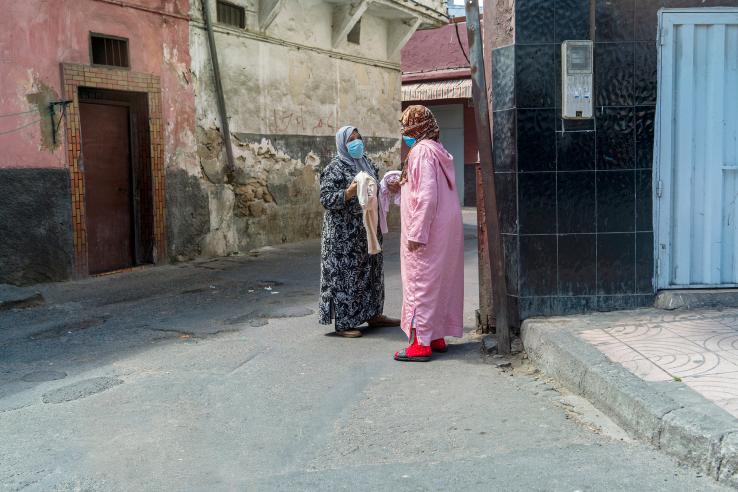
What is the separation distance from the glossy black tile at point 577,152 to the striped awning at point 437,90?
632 inches

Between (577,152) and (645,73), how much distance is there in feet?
2.44

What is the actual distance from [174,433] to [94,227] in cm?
701

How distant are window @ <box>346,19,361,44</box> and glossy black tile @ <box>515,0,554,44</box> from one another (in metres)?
10.4

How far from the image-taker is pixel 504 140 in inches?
222

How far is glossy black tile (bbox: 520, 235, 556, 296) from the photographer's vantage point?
18.4 ft

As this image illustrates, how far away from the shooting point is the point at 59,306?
8.04m

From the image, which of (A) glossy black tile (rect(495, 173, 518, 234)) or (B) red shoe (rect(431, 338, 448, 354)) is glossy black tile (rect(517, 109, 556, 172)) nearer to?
(A) glossy black tile (rect(495, 173, 518, 234))

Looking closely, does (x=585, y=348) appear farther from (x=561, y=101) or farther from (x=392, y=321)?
(x=392, y=321)

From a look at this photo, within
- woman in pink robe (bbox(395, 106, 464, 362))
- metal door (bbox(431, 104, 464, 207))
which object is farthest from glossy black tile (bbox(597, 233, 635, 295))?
metal door (bbox(431, 104, 464, 207))

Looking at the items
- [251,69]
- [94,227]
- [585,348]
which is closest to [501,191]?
[585,348]

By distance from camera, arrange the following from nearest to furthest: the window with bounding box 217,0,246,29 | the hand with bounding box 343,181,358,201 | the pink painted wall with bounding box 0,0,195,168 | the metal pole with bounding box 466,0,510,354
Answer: the metal pole with bounding box 466,0,510,354
the hand with bounding box 343,181,358,201
the pink painted wall with bounding box 0,0,195,168
the window with bounding box 217,0,246,29

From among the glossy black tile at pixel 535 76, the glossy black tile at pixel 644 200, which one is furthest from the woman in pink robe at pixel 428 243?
the glossy black tile at pixel 644 200

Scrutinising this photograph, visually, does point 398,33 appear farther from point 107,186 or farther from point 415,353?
point 415,353

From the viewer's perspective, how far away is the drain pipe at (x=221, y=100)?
38.4 ft
